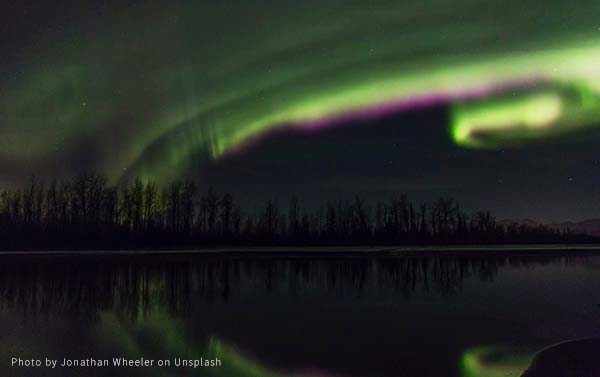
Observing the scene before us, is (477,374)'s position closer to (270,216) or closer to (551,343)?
(551,343)

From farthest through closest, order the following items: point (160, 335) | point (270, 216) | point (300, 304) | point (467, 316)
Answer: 1. point (270, 216)
2. point (300, 304)
3. point (467, 316)
4. point (160, 335)

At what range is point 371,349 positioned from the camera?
1625cm

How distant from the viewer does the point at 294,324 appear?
21031 mm

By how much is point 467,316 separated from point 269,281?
64.0 feet

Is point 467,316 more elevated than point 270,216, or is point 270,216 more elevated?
point 270,216

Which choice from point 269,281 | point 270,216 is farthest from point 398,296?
point 270,216

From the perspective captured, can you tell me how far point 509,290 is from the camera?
34031mm

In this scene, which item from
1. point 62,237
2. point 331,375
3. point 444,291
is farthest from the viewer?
point 62,237

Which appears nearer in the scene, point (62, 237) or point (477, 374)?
point (477, 374)

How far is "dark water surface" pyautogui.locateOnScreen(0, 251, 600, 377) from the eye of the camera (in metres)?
14.5

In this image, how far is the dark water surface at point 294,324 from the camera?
1447 cm

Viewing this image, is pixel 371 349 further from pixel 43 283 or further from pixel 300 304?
pixel 43 283

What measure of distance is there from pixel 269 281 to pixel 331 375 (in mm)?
26860

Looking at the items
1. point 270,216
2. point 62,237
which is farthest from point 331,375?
point 270,216
